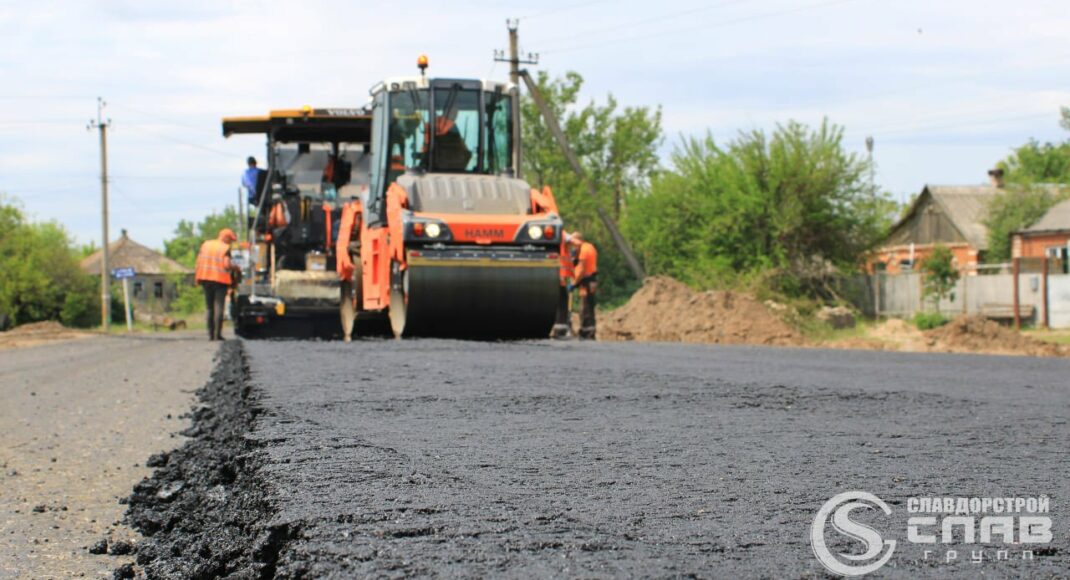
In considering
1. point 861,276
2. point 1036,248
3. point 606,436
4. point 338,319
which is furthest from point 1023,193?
point 606,436

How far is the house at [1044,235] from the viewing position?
51.7m

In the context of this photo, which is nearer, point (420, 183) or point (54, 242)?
point (420, 183)

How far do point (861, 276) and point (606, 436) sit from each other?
28.9 metres

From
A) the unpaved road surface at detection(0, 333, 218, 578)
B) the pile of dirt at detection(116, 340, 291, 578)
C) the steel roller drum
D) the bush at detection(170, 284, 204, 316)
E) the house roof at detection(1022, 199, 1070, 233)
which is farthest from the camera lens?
the bush at detection(170, 284, 204, 316)

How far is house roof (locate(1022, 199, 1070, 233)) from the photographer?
52.0 meters

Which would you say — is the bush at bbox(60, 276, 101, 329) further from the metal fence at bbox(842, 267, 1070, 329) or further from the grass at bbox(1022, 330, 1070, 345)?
the grass at bbox(1022, 330, 1070, 345)

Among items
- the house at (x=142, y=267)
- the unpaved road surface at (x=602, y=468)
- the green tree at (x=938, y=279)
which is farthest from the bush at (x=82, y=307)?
the unpaved road surface at (x=602, y=468)

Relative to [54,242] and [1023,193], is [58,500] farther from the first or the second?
[54,242]

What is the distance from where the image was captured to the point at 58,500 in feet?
19.0

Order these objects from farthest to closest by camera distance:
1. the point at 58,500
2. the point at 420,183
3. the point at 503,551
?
the point at 420,183
the point at 58,500
the point at 503,551

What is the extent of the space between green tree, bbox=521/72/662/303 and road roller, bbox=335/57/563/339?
24.5 metres

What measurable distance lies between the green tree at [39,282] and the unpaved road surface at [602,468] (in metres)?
58.3

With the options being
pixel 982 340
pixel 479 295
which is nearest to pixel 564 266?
pixel 479 295

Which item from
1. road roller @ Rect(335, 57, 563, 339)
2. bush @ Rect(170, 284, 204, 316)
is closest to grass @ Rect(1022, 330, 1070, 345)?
road roller @ Rect(335, 57, 563, 339)
